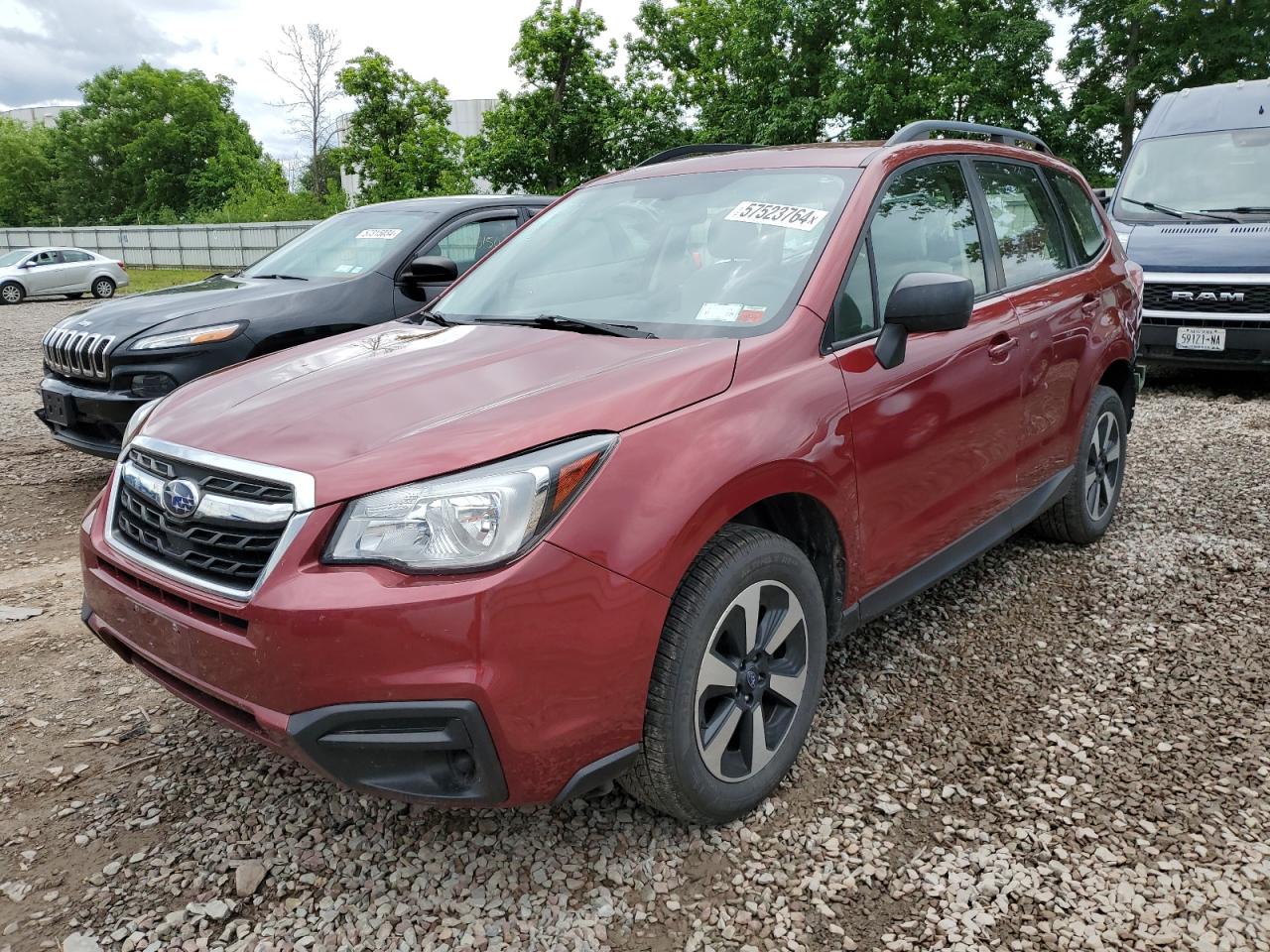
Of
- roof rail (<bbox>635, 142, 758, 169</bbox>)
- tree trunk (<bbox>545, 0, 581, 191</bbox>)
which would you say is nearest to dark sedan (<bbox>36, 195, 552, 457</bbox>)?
roof rail (<bbox>635, 142, 758, 169</bbox>)

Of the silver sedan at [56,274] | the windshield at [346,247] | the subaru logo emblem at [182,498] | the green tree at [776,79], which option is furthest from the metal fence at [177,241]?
the subaru logo emblem at [182,498]

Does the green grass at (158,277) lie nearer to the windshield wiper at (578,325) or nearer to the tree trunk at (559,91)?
the tree trunk at (559,91)

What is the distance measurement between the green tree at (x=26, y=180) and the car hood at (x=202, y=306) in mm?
77677

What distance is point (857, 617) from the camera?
9.68ft

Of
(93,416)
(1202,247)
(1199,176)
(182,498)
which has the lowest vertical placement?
(93,416)

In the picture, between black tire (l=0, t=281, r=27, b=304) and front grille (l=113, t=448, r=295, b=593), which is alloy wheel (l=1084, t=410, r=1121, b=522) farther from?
black tire (l=0, t=281, r=27, b=304)

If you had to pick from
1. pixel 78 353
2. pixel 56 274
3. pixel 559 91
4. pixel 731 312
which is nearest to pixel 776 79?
pixel 559 91

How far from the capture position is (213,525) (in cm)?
221

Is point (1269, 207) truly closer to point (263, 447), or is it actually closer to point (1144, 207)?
point (1144, 207)

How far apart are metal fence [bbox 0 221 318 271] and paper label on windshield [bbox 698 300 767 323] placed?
3004 cm

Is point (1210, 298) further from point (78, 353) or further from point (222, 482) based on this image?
point (78, 353)

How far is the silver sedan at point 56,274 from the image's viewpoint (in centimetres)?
2445

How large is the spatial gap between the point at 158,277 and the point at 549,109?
52.2 ft

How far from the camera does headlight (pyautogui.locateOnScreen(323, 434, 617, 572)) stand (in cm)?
200
